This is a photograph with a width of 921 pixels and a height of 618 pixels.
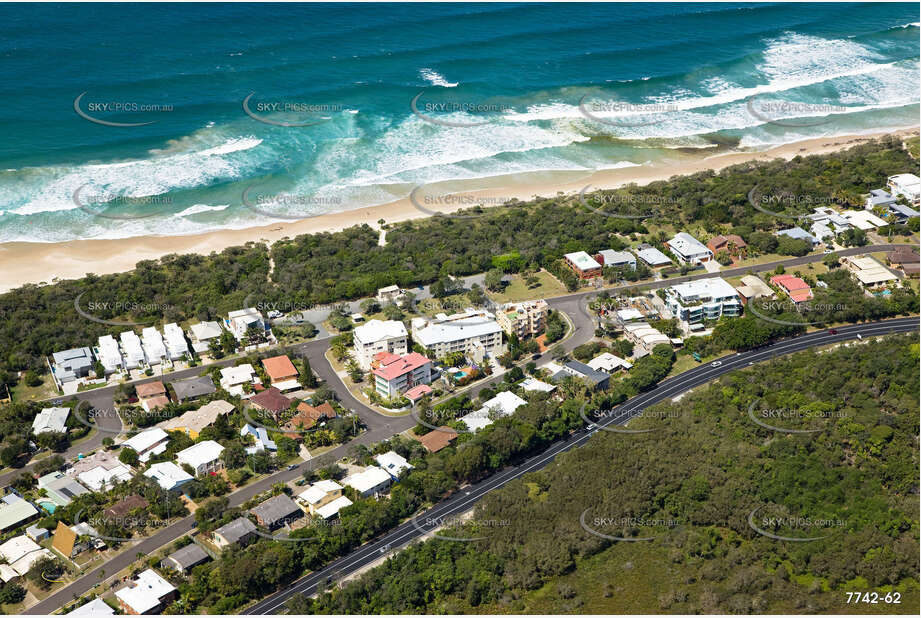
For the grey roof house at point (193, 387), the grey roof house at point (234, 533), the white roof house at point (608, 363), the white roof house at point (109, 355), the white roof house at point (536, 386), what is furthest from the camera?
the white roof house at point (109, 355)

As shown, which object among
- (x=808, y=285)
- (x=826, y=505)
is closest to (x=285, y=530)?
(x=826, y=505)

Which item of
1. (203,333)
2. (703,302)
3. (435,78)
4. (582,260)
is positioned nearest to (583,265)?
(582,260)

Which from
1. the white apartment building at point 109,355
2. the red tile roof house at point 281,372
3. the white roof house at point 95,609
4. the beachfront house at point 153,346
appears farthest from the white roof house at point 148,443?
the white roof house at point 95,609

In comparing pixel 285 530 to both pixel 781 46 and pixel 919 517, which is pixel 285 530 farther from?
pixel 781 46

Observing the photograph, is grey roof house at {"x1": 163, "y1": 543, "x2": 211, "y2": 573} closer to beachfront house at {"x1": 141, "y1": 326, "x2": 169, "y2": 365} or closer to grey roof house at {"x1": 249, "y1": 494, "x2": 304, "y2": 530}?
grey roof house at {"x1": 249, "y1": 494, "x2": 304, "y2": 530}

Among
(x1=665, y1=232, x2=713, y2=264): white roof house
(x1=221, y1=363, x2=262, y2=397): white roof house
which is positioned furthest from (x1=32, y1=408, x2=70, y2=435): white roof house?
(x1=665, y1=232, x2=713, y2=264): white roof house

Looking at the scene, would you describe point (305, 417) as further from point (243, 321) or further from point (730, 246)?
point (730, 246)

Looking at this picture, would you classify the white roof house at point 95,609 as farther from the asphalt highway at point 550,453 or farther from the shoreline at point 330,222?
the shoreline at point 330,222
